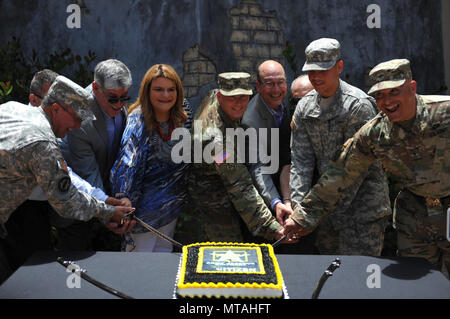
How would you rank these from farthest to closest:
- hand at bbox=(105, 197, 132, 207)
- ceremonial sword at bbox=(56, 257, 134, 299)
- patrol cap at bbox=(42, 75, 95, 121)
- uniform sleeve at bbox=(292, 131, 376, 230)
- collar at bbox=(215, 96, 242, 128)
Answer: collar at bbox=(215, 96, 242, 128)
hand at bbox=(105, 197, 132, 207)
uniform sleeve at bbox=(292, 131, 376, 230)
patrol cap at bbox=(42, 75, 95, 121)
ceremonial sword at bbox=(56, 257, 134, 299)

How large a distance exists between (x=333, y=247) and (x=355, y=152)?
90 centimetres

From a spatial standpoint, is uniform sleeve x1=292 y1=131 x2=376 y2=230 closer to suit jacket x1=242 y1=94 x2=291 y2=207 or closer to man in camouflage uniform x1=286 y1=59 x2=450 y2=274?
man in camouflage uniform x1=286 y1=59 x2=450 y2=274

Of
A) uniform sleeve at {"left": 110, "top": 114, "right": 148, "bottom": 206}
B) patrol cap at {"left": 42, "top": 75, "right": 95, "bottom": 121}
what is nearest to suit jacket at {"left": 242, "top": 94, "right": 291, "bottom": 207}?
uniform sleeve at {"left": 110, "top": 114, "right": 148, "bottom": 206}

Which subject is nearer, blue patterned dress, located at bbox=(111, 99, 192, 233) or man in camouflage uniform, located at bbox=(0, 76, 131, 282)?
man in camouflage uniform, located at bbox=(0, 76, 131, 282)

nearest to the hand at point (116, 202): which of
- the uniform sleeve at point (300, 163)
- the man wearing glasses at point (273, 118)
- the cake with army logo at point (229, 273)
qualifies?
the cake with army logo at point (229, 273)

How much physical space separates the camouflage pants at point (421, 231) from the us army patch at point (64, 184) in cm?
187

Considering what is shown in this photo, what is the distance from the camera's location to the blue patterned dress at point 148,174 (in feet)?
11.0

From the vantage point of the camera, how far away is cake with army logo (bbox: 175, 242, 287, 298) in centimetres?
216

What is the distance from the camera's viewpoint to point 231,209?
3.59 m

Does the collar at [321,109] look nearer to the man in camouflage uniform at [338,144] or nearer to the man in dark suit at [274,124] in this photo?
the man in camouflage uniform at [338,144]

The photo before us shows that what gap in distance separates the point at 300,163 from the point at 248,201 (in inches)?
18.8

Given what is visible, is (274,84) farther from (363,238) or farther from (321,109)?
(363,238)

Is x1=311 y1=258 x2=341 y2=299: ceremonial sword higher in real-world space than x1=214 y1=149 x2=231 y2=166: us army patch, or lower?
lower

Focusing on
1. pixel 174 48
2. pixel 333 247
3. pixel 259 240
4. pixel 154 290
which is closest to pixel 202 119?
pixel 259 240
